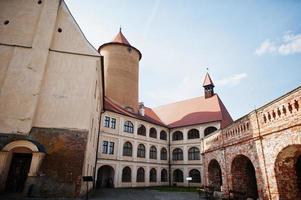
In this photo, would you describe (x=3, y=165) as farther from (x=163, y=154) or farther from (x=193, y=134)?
(x=193, y=134)

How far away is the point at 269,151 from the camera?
7.99m

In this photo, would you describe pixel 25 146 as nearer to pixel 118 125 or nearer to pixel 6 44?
pixel 6 44

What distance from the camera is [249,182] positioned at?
10539 mm

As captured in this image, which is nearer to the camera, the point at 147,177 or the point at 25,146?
the point at 25,146

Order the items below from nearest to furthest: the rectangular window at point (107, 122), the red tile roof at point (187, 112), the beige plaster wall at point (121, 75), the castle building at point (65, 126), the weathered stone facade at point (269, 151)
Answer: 1. the weathered stone facade at point (269, 151)
2. the castle building at point (65, 126)
3. the rectangular window at point (107, 122)
4. the red tile roof at point (187, 112)
5. the beige plaster wall at point (121, 75)

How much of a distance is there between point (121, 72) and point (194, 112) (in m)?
12.7

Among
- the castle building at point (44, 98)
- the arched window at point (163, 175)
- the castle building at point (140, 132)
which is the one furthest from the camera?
the arched window at point (163, 175)

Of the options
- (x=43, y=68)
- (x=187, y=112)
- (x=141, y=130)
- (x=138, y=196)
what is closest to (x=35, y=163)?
(x=43, y=68)

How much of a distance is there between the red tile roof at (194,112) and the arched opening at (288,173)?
67.0 feet

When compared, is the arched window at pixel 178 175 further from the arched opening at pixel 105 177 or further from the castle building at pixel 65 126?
the castle building at pixel 65 126

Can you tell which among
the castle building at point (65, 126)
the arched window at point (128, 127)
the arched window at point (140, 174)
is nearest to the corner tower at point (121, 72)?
the arched window at point (128, 127)

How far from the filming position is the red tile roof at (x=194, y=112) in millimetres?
29278

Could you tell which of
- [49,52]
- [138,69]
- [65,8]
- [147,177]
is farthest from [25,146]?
[138,69]

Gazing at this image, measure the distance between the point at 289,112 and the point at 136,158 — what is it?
868 inches
